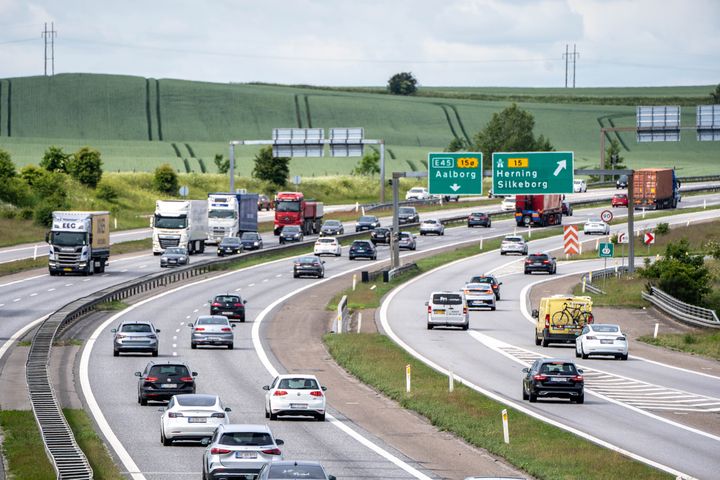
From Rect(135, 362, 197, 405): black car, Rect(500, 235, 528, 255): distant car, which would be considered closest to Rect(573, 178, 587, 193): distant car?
Rect(500, 235, 528, 255): distant car

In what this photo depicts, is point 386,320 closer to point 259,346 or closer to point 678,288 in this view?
point 259,346

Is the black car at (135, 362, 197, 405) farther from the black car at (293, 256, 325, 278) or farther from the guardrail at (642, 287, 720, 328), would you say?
the black car at (293, 256, 325, 278)

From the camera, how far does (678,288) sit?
3361 inches

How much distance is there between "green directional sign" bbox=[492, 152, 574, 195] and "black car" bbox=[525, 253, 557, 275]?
15.0 m

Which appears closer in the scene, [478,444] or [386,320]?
[478,444]

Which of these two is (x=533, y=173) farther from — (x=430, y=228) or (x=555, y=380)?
(x=430, y=228)

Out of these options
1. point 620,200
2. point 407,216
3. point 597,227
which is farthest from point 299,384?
point 620,200

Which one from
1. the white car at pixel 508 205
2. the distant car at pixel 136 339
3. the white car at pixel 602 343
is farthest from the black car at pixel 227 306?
the white car at pixel 508 205

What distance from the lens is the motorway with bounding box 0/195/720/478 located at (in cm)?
3114

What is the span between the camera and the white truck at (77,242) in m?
84.1

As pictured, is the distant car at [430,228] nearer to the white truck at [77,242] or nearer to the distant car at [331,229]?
the distant car at [331,229]

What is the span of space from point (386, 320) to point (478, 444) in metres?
35.0

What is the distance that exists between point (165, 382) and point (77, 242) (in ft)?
157

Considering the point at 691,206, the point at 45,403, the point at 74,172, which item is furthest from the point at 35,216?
the point at 45,403
